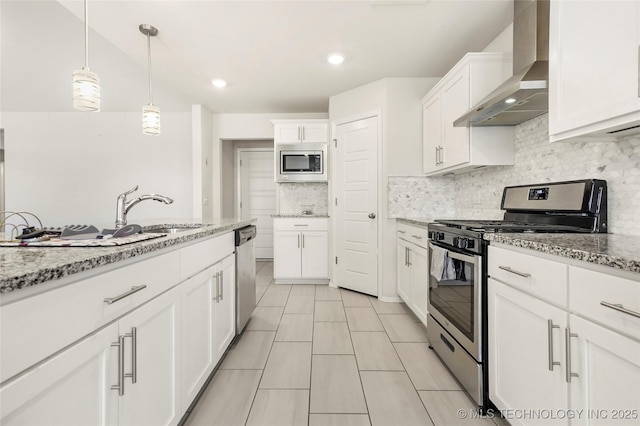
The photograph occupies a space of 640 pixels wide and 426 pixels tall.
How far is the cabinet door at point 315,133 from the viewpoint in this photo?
160 inches

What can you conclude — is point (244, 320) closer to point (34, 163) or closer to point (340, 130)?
point (340, 130)

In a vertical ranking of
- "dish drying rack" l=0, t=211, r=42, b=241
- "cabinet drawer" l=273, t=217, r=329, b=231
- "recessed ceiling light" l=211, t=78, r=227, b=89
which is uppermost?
"recessed ceiling light" l=211, t=78, r=227, b=89

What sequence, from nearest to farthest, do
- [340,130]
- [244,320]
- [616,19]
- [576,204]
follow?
[616,19], [576,204], [244,320], [340,130]

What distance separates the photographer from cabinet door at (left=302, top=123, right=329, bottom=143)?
13.3ft

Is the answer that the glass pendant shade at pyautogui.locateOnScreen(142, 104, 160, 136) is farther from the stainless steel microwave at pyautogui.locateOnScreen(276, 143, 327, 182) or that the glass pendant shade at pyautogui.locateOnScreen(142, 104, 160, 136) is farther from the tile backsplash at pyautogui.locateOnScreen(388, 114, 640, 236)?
the tile backsplash at pyautogui.locateOnScreen(388, 114, 640, 236)

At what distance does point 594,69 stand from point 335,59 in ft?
6.94

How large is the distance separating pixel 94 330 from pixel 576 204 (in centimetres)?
215

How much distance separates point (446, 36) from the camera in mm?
2463

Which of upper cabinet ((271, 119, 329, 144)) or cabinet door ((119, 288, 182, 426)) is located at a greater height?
upper cabinet ((271, 119, 329, 144))

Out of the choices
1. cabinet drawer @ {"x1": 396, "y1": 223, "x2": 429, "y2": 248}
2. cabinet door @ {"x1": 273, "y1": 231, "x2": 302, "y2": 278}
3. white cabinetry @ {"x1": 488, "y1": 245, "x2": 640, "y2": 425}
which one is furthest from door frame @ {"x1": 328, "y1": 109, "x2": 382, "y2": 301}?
white cabinetry @ {"x1": 488, "y1": 245, "x2": 640, "y2": 425}

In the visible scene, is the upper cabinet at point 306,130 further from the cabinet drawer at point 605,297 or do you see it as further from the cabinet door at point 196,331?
the cabinet drawer at point 605,297

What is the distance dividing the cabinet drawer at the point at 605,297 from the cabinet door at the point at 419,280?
4.17 feet

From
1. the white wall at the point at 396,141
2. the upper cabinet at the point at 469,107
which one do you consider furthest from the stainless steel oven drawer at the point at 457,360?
the upper cabinet at the point at 469,107

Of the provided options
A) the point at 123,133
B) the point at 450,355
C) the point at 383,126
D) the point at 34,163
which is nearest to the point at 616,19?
the point at 450,355
